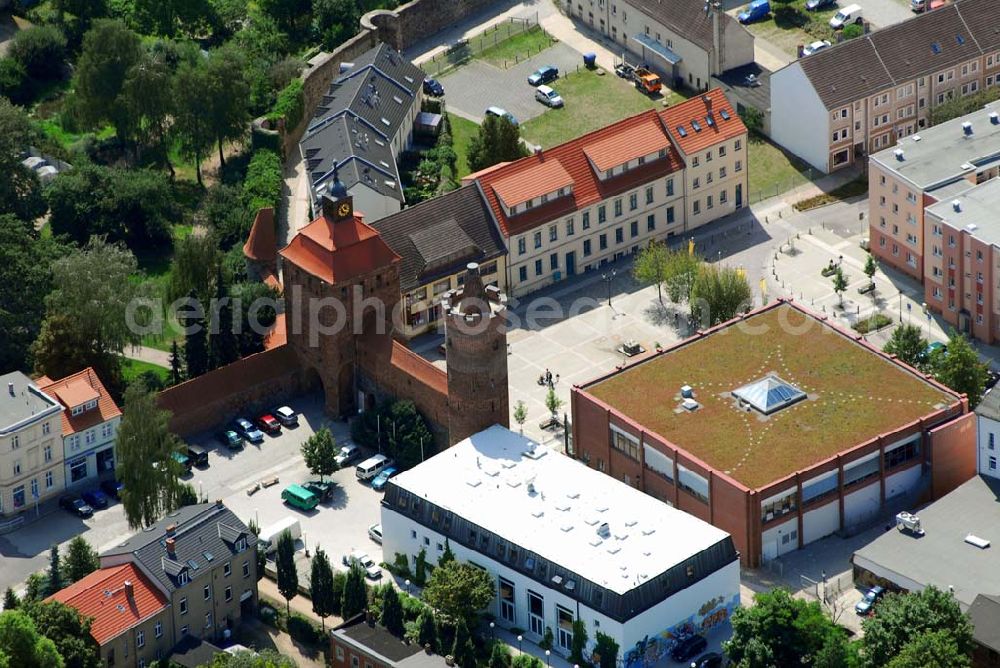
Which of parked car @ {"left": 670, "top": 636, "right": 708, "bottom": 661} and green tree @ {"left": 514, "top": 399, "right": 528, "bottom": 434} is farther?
green tree @ {"left": 514, "top": 399, "right": 528, "bottom": 434}

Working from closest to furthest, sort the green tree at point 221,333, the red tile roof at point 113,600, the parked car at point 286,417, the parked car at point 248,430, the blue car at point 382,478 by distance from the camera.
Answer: the red tile roof at point 113,600 < the blue car at point 382,478 < the parked car at point 248,430 < the parked car at point 286,417 < the green tree at point 221,333

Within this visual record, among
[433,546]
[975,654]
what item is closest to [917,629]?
[975,654]

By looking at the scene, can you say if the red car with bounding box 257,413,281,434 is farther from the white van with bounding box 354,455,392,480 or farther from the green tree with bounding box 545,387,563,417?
the green tree with bounding box 545,387,563,417

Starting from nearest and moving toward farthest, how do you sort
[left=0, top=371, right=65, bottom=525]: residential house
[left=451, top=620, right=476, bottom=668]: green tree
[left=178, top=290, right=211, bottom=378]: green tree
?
[left=451, top=620, right=476, bottom=668]: green tree
[left=0, top=371, right=65, bottom=525]: residential house
[left=178, top=290, right=211, bottom=378]: green tree

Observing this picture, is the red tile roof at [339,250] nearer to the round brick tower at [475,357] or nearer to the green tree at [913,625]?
the round brick tower at [475,357]

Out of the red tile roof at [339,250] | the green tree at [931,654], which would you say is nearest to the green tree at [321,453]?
the red tile roof at [339,250]

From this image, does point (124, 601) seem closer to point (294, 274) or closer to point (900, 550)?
point (294, 274)

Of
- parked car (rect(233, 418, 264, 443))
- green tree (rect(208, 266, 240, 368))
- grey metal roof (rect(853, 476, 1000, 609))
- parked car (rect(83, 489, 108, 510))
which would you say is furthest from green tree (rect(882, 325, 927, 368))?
parked car (rect(83, 489, 108, 510))

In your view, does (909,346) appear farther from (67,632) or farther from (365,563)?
(67,632)
